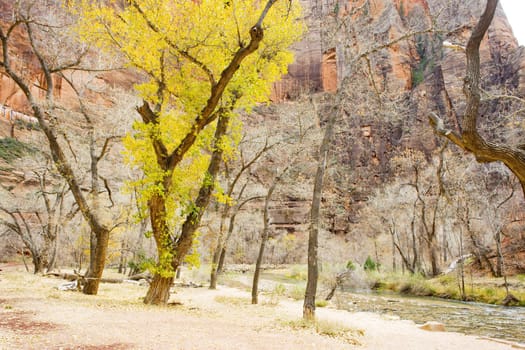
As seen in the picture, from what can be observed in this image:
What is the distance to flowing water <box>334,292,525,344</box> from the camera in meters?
11.3

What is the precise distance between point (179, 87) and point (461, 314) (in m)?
14.9

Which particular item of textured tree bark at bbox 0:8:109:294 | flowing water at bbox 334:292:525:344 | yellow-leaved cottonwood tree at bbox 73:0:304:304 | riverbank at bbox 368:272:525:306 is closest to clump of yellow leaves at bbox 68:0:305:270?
yellow-leaved cottonwood tree at bbox 73:0:304:304

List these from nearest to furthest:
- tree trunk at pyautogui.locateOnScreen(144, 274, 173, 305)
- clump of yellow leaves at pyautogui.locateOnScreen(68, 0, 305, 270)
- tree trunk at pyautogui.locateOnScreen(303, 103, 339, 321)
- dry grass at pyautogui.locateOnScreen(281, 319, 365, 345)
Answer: dry grass at pyautogui.locateOnScreen(281, 319, 365, 345) → tree trunk at pyautogui.locateOnScreen(303, 103, 339, 321) → clump of yellow leaves at pyautogui.locateOnScreen(68, 0, 305, 270) → tree trunk at pyautogui.locateOnScreen(144, 274, 173, 305)

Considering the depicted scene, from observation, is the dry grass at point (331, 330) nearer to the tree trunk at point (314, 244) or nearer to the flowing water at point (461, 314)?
the tree trunk at point (314, 244)

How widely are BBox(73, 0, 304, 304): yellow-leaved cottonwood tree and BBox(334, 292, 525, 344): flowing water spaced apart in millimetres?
9499

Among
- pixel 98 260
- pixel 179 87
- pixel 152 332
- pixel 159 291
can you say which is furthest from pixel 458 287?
pixel 152 332

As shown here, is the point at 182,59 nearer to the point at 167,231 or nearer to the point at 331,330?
the point at 167,231

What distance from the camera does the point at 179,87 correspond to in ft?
30.1

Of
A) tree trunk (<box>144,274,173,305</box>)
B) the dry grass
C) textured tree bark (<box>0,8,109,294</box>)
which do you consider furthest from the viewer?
textured tree bark (<box>0,8,109,294</box>)

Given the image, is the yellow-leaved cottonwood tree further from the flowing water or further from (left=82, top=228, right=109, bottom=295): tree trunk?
the flowing water

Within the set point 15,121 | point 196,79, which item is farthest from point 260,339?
point 15,121

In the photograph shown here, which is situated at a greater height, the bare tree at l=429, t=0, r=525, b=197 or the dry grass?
the bare tree at l=429, t=0, r=525, b=197

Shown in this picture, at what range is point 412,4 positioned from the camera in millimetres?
81000

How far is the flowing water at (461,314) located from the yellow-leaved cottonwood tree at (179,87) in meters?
9.50
